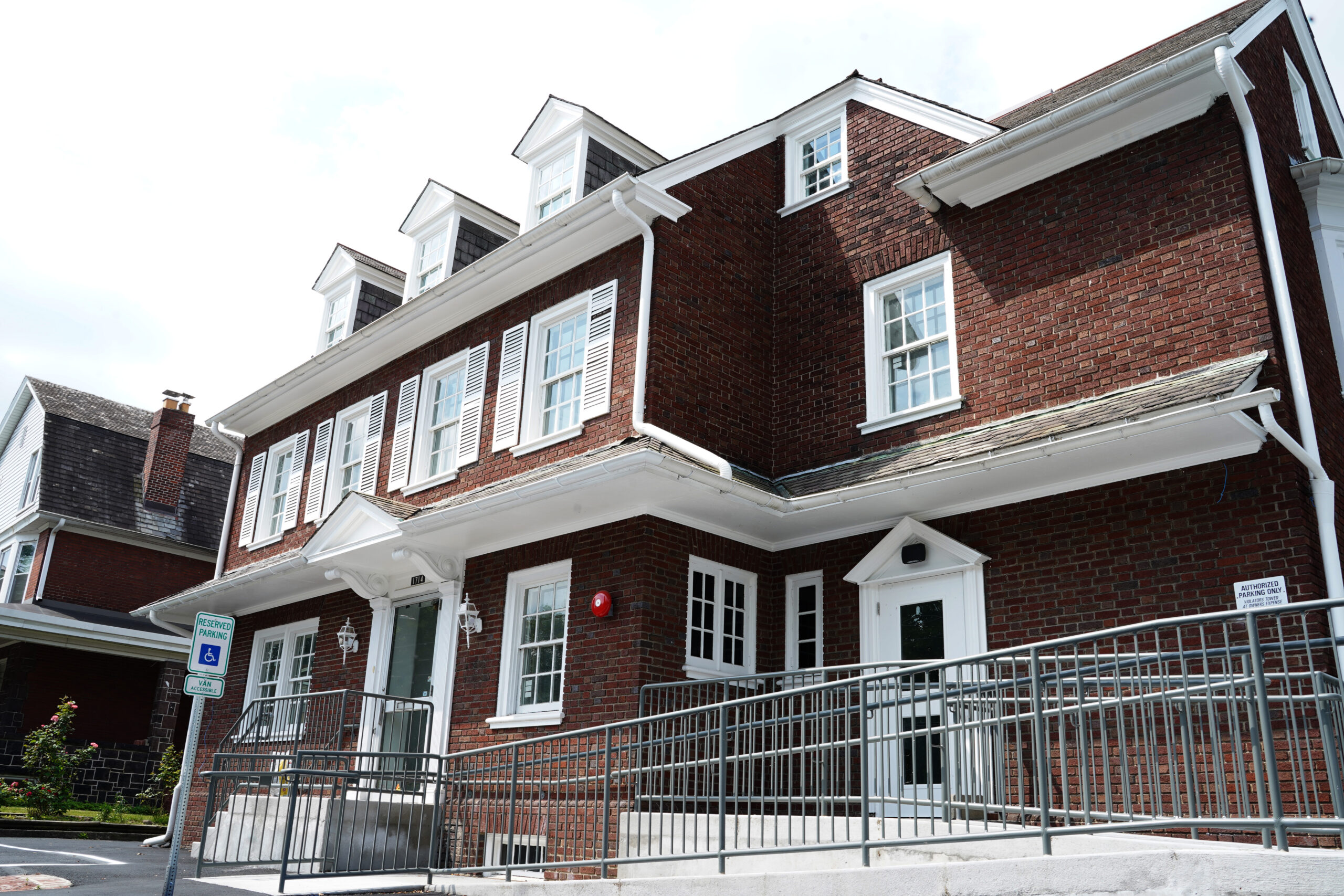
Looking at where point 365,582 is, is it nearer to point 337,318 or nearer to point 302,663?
point 302,663

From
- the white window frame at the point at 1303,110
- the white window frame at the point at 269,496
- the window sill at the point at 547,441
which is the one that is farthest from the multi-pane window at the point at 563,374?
the white window frame at the point at 1303,110

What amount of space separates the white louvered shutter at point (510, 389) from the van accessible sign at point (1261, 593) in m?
7.90

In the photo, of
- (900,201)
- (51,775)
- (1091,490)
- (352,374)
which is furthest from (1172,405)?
(51,775)

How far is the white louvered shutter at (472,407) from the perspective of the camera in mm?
13500

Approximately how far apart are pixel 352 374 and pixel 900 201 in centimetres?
897

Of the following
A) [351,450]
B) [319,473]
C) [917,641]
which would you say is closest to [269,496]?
[319,473]

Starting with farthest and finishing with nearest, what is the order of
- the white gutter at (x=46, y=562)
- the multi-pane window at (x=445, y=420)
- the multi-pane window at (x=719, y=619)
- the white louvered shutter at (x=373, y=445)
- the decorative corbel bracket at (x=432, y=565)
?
the white gutter at (x=46, y=562)
the white louvered shutter at (x=373, y=445)
the multi-pane window at (x=445, y=420)
the decorative corbel bracket at (x=432, y=565)
the multi-pane window at (x=719, y=619)

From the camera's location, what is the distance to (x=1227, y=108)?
948cm

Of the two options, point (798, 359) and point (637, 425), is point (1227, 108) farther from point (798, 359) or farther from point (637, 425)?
point (637, 425)

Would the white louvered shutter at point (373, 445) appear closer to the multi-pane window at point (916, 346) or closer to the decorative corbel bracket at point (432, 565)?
the decorative corbel bracket at point (432, 565)

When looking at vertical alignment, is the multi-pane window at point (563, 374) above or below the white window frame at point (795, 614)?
above

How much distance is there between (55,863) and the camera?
11.7 m

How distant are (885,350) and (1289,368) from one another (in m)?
4.06

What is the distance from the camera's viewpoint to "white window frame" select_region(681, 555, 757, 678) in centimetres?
Result: 1060
